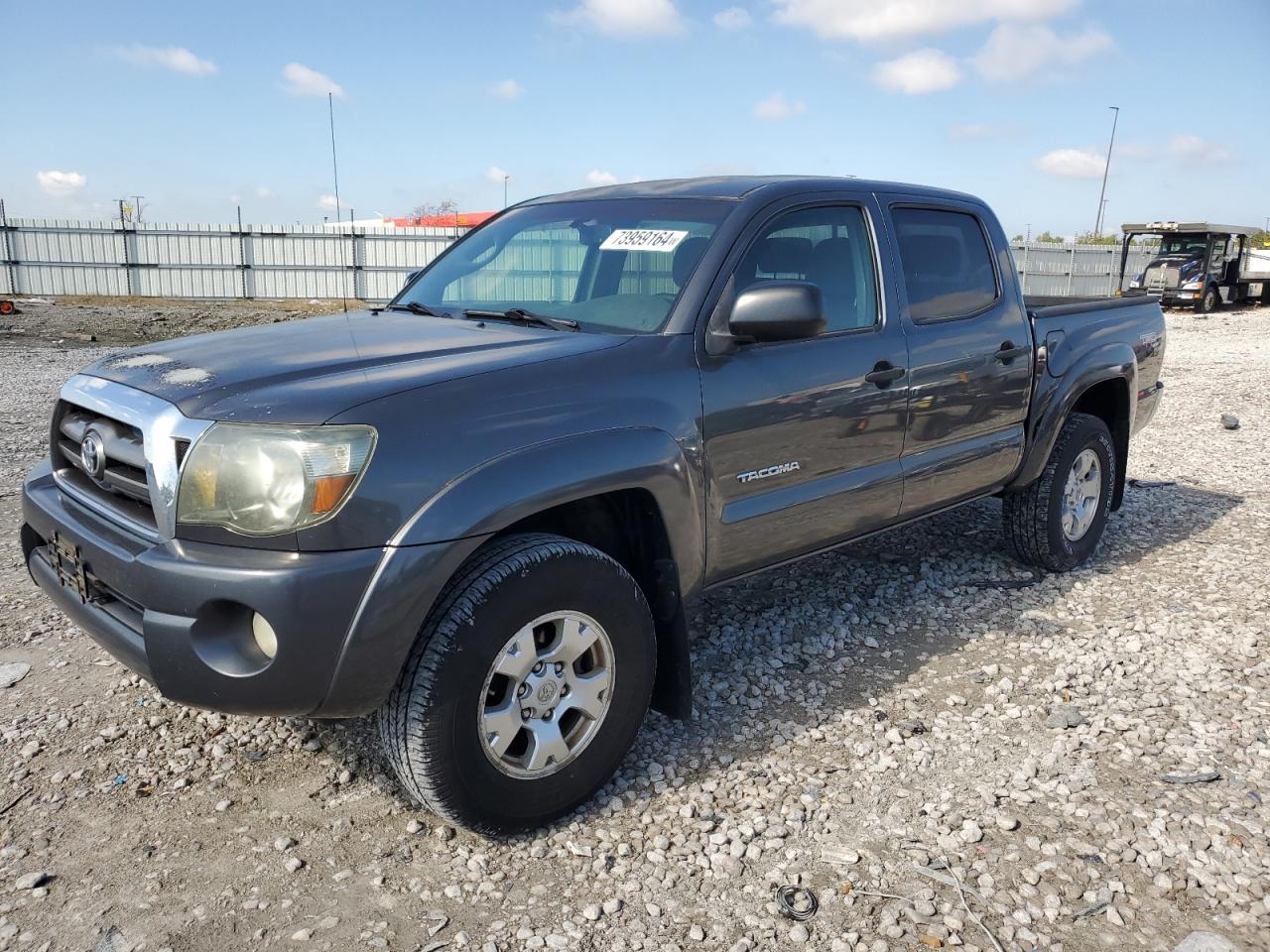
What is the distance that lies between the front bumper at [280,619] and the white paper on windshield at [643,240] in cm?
141

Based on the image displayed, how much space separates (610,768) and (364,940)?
2.77ft

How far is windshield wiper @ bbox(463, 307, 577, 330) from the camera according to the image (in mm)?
3195

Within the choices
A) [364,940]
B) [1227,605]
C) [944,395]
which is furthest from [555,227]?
[1227,605]

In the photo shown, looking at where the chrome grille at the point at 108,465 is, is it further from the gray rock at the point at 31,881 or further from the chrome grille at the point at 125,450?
the gray rock at the point at 31,881

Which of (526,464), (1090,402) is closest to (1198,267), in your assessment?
(1090,402)

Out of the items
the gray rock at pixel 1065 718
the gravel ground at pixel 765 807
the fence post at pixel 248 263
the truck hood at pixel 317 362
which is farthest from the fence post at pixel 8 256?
the gray rock at pixel 1065 718

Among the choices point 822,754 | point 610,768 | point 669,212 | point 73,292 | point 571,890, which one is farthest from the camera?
point 73,292

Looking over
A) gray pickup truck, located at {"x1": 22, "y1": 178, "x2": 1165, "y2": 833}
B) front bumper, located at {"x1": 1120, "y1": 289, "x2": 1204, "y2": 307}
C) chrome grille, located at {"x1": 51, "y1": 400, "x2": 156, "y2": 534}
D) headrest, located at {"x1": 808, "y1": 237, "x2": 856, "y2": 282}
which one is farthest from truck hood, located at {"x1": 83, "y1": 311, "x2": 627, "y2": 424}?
front bumper, located at {"x1": 1120, "y1": 289, "x2": 1204, "y2": 307}

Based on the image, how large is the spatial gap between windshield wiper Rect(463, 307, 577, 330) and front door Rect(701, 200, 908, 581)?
0.51 m

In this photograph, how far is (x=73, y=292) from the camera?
80.0ft

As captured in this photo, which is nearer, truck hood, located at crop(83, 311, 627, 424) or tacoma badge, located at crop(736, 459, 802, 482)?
truck hood, located at crop(83, 311, 627, 424)

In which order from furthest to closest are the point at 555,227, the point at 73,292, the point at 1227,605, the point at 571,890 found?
1. the point at 73,292
2. the point at 1227,605
3. the point at 555,227
4. the point at 571,890

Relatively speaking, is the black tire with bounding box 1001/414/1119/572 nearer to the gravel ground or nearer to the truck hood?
the gravel ground

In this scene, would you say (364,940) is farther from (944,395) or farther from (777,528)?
(944,395)
